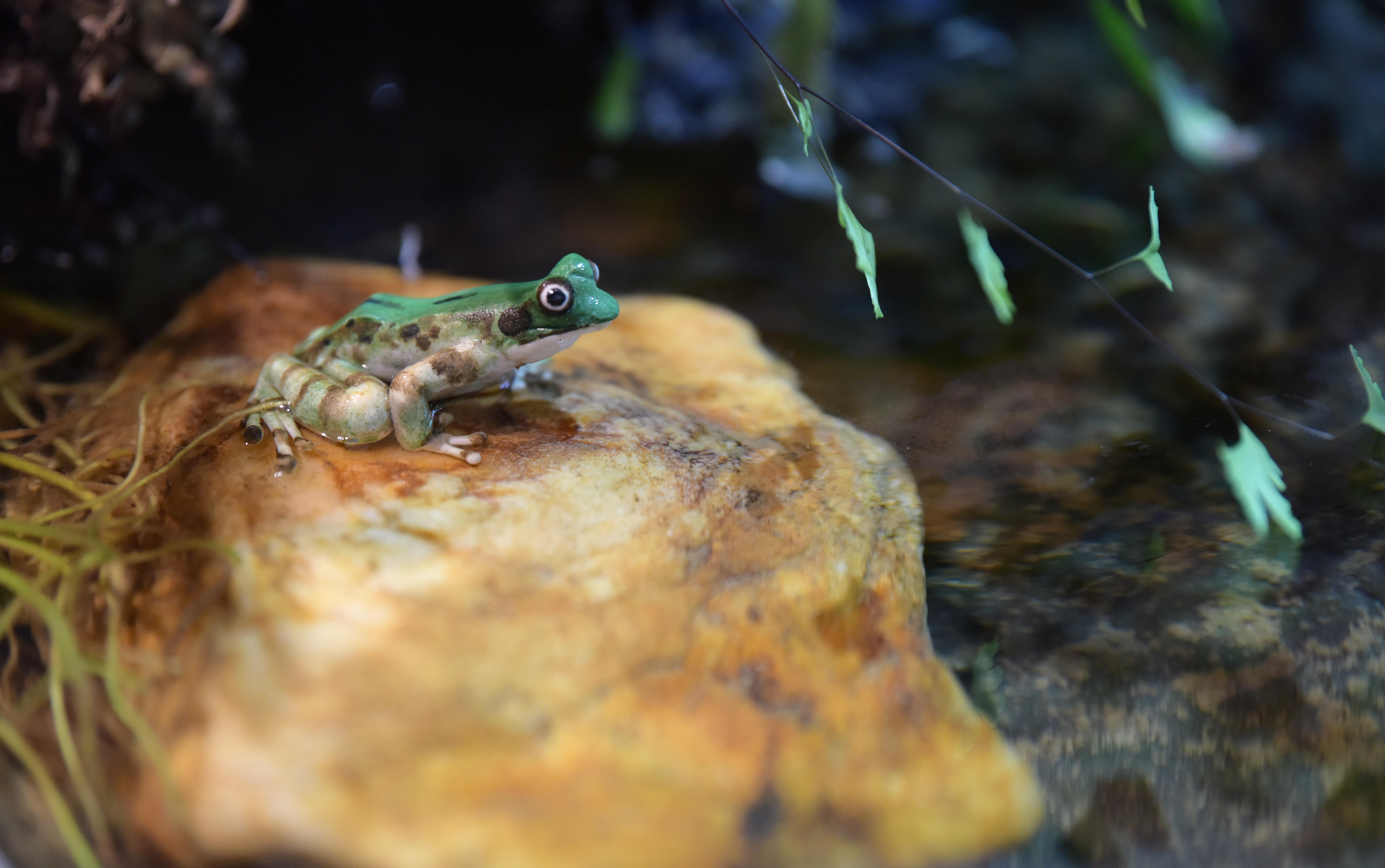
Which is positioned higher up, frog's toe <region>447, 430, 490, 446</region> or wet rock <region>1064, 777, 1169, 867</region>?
frog's toe <region>447, 430, 490, 446</region>

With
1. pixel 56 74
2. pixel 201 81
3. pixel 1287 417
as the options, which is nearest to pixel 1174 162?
pixel 1287 417

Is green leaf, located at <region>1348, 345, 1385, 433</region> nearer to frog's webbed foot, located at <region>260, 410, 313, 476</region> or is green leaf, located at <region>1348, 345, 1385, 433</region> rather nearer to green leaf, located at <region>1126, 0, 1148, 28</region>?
green leaf, located at <region>1126, 0, 1148, 28</region>

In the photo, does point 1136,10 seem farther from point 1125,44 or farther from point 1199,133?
point 1199,133

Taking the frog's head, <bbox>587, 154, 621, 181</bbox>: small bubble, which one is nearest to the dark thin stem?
the frog's head

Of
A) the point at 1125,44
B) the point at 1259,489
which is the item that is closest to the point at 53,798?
the point at 1259,489

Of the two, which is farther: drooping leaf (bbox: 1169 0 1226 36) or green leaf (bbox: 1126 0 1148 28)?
drooping leaf (bbox: 1169 0 1226 36)

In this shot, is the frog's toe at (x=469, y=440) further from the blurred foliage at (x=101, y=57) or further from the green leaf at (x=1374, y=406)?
the green leaf at (x=1374, y=406)
